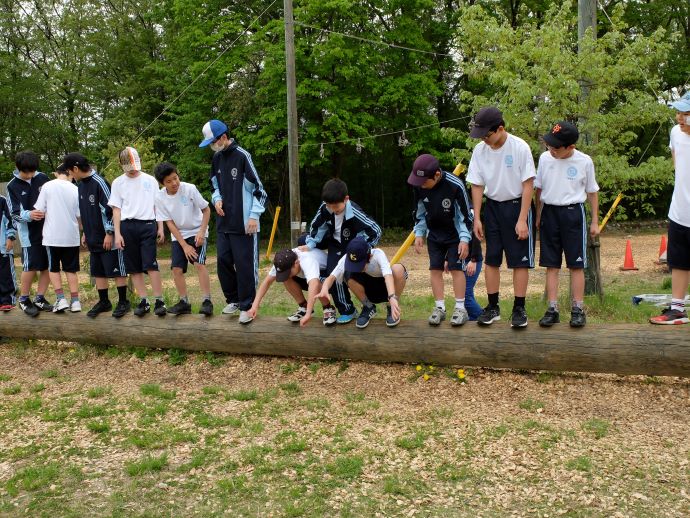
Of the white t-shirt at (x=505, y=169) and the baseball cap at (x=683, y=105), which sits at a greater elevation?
the baseball cap at (x=683, y=105)

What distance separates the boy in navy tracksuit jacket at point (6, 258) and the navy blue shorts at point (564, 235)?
6.50 meters

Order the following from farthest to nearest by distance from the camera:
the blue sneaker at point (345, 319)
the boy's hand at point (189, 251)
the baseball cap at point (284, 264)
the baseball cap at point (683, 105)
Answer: the boy's hand at point (189, 251)
the blue sneaker at point (345, 319)
the baseball cap at point (284, 264)
the baseball cap at point (683, 105)

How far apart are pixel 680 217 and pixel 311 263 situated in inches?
127

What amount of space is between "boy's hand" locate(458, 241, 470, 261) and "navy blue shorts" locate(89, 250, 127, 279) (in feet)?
12.6

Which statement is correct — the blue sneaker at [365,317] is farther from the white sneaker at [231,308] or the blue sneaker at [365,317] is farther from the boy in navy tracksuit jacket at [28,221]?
the boy in navy tracksuit jacket at [28,221]

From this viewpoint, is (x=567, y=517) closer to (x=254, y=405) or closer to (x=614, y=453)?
(x=614, y=453)

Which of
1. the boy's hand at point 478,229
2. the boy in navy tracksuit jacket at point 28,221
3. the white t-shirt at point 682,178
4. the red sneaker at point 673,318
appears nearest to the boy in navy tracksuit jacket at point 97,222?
the boy in navy tracksuit jacket at point 28,221

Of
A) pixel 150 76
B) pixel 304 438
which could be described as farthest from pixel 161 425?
pixel 150 76

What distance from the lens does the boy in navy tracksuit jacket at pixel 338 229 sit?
5688 millimetres

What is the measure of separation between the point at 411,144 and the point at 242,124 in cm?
Answer: 745

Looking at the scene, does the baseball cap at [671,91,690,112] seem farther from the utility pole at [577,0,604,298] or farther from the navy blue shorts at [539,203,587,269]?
the utility pole at [577,0,604,298]

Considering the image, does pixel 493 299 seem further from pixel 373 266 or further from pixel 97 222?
pixel 97 222

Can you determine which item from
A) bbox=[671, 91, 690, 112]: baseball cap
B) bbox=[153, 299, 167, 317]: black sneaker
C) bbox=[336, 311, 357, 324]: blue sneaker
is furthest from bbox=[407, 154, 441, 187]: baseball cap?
bbox=[153, 299, 167, 317]: black sneaker

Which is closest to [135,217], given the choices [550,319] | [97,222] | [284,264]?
[97,222]
